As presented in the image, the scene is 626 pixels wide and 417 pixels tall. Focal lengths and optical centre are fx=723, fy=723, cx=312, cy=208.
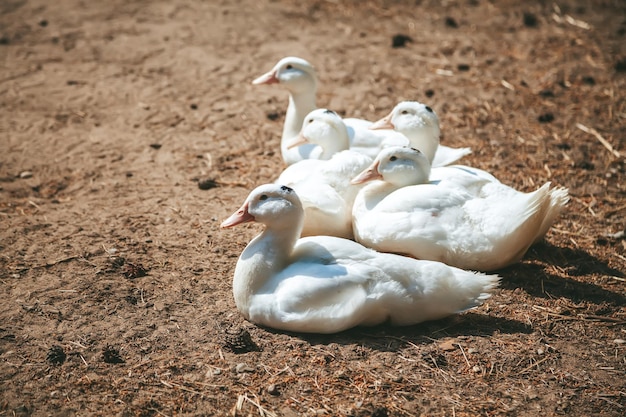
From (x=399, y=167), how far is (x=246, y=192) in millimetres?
1778

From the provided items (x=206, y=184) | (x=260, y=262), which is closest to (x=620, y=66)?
(x=206, y=184)

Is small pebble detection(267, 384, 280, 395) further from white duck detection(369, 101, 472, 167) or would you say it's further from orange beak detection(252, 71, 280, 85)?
orange beak detection(252, 71, 280, 85)

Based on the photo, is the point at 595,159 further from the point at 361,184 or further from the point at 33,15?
the point at 33,15

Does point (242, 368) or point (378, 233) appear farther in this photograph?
point (378, 233)

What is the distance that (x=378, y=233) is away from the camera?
17.4ft

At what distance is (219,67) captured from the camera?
923 cm

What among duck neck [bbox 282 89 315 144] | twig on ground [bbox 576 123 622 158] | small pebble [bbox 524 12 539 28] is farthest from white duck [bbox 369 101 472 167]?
small pebble [bbox 524 12 539 28]

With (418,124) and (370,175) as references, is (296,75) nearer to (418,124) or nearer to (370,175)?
(418,124)

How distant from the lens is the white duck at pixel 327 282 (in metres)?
4.60

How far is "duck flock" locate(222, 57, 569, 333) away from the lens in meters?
4.66

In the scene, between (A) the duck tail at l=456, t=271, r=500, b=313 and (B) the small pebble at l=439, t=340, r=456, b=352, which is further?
(A) the duck tail at l=456, t=271, r=500, b=313

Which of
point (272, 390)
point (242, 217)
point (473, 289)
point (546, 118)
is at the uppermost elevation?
point (242, 217)

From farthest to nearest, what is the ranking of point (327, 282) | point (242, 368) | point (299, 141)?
point (299, 141) < point (327, 282) < point (242, 368)

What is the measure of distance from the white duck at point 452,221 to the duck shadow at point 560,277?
161 mm
